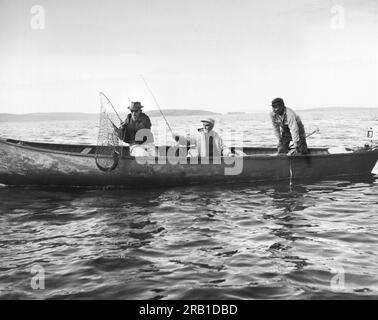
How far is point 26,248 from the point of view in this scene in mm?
6598

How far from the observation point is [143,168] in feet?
36.6

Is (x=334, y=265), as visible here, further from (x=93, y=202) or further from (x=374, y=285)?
(x=93, y=202)

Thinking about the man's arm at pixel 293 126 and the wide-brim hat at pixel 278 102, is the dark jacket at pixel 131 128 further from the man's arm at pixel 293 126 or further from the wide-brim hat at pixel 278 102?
the man's arm at pixel 293 126

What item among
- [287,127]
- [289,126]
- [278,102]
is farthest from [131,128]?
[287,127]

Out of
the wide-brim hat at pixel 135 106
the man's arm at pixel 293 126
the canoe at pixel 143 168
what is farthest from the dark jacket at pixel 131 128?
the man's arm at pixel 293 126

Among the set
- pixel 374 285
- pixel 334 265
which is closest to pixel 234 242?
pixel 334 265

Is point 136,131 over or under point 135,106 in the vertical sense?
under

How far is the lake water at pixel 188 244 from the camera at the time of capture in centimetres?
512

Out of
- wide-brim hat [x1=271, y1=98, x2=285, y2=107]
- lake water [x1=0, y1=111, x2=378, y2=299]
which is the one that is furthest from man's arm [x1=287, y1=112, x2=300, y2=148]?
lake water [x1=0, y1=111, x2=378, y2=299]

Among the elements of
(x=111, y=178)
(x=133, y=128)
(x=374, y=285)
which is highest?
(x=133, y=128)

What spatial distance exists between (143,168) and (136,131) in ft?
4.78

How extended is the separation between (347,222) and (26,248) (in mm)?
6156

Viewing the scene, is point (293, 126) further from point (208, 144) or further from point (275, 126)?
point (208, 144)

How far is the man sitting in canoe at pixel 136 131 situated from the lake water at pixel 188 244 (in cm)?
154
